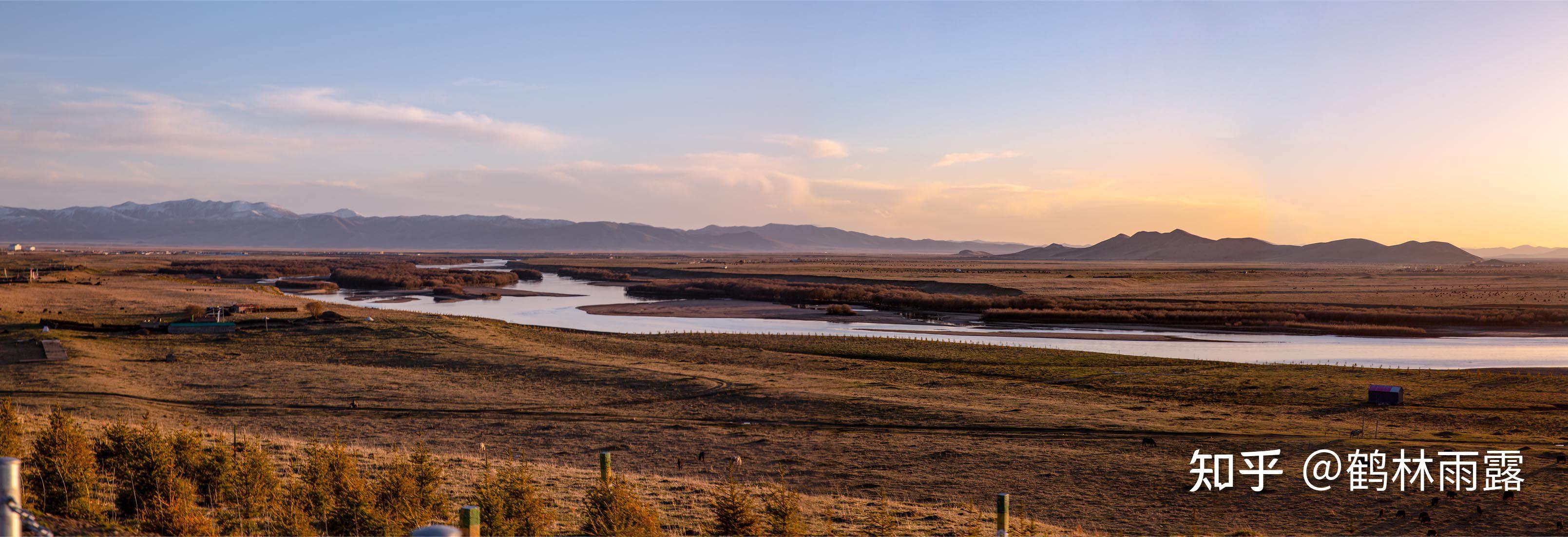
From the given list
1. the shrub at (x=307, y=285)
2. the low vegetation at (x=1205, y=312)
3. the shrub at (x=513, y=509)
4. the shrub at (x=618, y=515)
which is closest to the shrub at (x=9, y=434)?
the shrub at (x=513, y=509)

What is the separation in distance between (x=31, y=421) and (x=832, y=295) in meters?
63.9

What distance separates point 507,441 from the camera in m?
19.1

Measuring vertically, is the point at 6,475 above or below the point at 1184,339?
above

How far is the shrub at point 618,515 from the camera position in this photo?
9.70 m

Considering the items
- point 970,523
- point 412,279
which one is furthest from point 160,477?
point 412,279

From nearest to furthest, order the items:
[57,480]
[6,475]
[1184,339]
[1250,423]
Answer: [6,475], [57,480], [1250,423], [1184,339]

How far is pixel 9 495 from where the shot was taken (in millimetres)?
4367

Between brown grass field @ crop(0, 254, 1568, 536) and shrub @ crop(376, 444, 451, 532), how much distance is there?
1680 millimetres

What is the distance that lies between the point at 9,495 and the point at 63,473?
25.4ft

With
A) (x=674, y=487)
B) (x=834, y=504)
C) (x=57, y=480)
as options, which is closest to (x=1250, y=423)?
(x=834, y=504)

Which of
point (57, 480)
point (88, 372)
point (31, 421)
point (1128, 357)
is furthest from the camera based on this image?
point (1128, 357)

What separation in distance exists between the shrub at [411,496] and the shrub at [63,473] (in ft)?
9.51

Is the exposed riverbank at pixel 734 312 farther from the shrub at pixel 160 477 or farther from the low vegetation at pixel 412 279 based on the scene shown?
the shrub at pixel 160 477

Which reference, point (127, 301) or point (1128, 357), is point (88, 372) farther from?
point (1128, 357)
